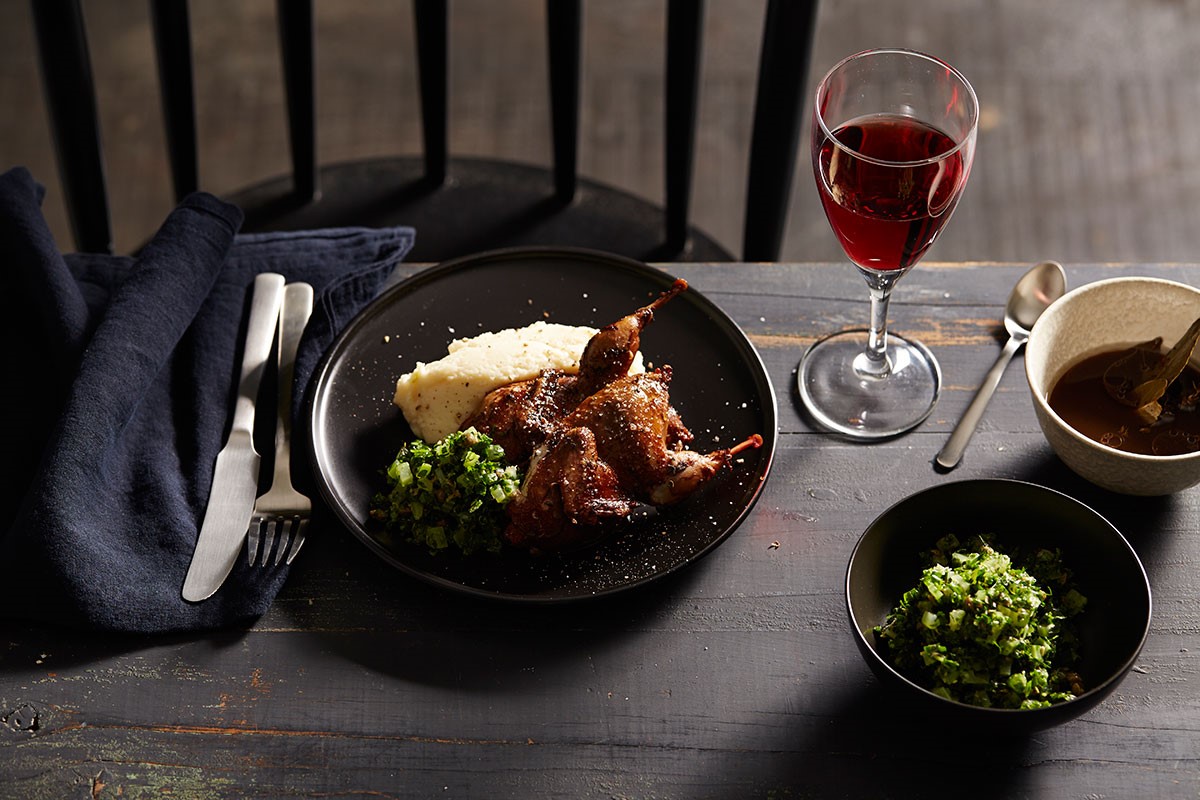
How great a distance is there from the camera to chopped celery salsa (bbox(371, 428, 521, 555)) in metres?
1.12

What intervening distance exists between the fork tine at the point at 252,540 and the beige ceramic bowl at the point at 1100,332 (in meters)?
0.76

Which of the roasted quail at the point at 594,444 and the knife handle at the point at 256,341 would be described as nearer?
the roasted quail at the point at 594,444

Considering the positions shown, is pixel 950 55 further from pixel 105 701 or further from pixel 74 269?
pixel 105 701

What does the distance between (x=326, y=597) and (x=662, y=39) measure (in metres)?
2.43

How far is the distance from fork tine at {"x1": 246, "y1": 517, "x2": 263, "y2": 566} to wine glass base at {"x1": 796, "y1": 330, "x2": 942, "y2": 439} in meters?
0.59

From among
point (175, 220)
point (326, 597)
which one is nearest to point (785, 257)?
point (175, 220)

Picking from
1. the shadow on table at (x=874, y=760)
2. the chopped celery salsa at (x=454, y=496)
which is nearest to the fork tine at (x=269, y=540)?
the chopped celery salsa at (x=454, y=496)

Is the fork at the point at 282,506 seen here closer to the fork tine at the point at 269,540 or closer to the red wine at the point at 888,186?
the fork tine at the point at 269,540

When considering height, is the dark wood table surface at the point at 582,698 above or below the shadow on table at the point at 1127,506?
below

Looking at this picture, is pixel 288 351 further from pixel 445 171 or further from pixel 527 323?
pixel 445 171

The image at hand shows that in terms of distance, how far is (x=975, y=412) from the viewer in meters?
1.29

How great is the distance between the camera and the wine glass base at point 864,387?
1.30m

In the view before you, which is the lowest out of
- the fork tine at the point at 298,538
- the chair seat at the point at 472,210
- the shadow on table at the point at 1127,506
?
the chair seat at the point at 472,210

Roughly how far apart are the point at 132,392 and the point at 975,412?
35.1 inches
